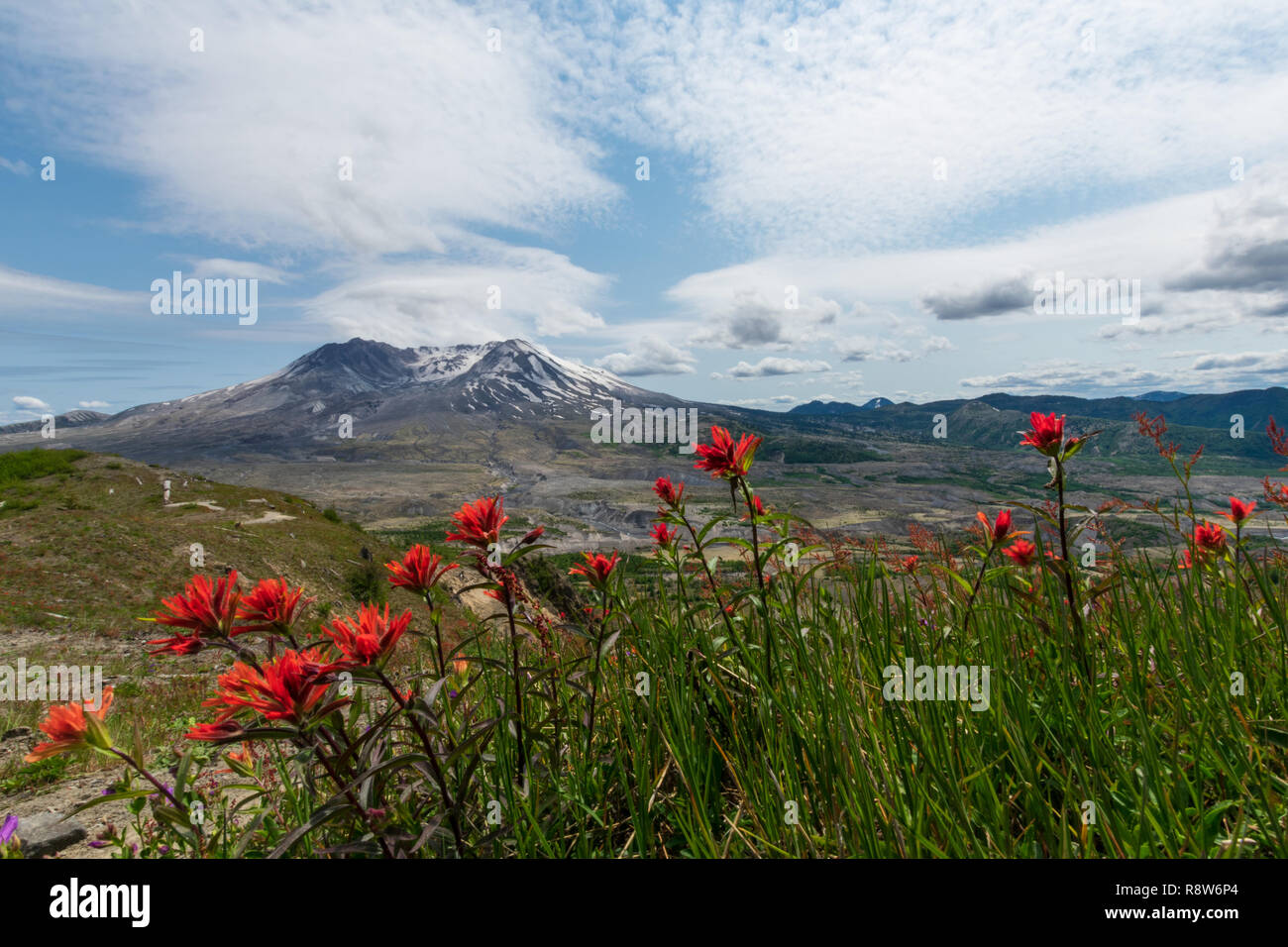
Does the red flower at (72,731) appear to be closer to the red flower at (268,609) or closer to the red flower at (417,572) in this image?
the red flower at (268,609)

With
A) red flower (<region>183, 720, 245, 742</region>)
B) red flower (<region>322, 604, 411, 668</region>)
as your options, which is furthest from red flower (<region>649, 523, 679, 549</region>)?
red flower (<region>183, 720, 245, 742</region>)

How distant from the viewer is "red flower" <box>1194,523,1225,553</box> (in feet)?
9.20

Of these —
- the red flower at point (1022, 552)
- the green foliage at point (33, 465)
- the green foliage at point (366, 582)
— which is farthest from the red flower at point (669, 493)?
the green foliage at point (33, 465)

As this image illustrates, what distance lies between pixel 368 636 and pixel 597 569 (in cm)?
101

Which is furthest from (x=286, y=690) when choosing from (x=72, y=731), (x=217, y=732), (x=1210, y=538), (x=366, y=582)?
(x=366, y=582)

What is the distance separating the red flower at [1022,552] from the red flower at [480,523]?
264cm

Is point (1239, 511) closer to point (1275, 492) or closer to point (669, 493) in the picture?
point (1275, 492)

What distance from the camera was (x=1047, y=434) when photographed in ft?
7.70

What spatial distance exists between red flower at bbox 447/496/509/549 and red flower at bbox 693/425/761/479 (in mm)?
830

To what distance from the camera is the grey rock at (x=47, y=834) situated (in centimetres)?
247

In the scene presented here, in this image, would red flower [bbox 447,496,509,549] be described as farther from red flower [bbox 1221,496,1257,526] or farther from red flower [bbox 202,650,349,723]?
red flower [bbox 1221,496,1257,526]
